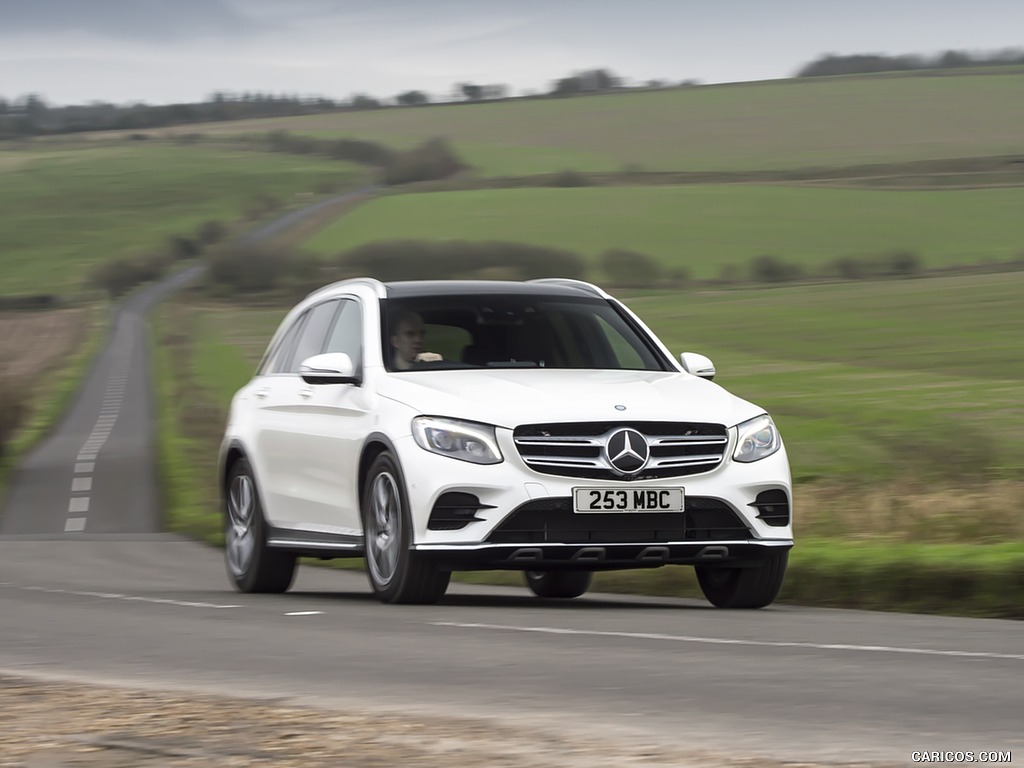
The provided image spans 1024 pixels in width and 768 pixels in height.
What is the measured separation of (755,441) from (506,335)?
5.66 feet

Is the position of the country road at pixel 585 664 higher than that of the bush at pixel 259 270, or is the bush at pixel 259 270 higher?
the country road at pixel 585 664

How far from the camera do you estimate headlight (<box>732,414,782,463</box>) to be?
9898mm

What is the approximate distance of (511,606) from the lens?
10.9 m

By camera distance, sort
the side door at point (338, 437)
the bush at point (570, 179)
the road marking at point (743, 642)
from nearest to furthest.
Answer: the road marking at point (743, 642) → the side door at point (338, 437) → the bush at point (570, 179)

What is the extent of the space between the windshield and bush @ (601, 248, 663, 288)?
68.4 m

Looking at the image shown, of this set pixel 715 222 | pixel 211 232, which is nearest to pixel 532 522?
pixel 715 222

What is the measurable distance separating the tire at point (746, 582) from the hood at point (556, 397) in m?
0.80

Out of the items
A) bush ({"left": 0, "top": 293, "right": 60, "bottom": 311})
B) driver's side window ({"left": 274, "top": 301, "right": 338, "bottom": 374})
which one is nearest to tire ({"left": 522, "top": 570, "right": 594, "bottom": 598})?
driver's side window ({"left": 274, "top": 301, "right": 338, "bottom": 374})

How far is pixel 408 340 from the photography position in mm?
10836

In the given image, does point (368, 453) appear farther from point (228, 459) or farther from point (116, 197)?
point (116, 197)

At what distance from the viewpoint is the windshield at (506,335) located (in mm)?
10805

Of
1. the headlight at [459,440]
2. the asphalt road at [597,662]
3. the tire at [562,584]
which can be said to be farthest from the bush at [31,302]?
the headlight at [459,440]

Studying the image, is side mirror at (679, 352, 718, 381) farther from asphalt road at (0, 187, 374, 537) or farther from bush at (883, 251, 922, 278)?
bush at (883, 251, 922, 278)
